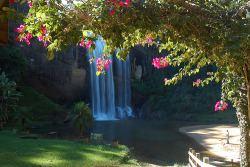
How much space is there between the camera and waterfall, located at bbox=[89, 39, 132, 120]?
104 feet

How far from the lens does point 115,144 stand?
41.1 feet

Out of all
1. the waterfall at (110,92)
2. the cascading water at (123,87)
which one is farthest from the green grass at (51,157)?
the cascading water at (123,87)

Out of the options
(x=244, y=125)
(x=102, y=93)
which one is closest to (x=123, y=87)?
(x=102, y=93)

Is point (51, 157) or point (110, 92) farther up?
point (110, 92)

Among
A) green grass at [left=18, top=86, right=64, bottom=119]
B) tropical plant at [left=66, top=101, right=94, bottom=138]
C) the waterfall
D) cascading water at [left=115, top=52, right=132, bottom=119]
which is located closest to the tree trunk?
tropical plant at [left=66, top=101, right=94, bottom=138]

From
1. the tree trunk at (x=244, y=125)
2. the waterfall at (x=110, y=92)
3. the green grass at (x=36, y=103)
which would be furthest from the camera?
the waterfall at (x=110, y=92)

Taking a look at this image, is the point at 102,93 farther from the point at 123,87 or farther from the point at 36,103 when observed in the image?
the point at 36,103

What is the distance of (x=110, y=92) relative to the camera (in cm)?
3303

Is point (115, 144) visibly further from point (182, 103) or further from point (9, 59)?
point (182, 103)

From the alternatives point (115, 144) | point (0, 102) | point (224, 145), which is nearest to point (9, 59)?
point (0, 102)

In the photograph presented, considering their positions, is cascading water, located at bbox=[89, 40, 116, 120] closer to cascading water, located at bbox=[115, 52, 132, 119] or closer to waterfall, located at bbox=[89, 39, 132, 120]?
waterfall, located at bbox=[89, 39, 132, 120]

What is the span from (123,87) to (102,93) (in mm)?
4108

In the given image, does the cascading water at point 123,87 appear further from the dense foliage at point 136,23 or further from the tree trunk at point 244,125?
the dense foliage at point 136,23

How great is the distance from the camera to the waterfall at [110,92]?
3177 cm
